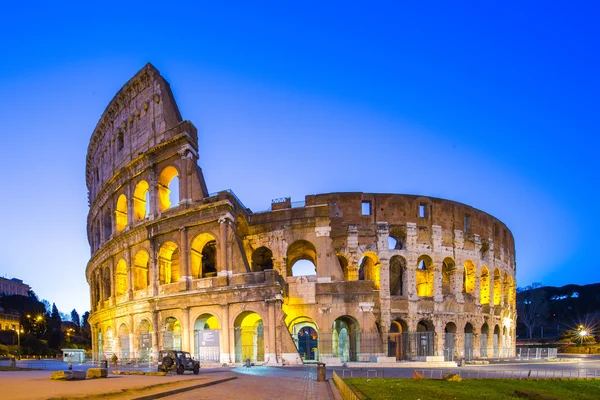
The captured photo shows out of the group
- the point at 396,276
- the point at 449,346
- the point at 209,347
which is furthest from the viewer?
the point at 396,276

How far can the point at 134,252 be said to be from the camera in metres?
30.5

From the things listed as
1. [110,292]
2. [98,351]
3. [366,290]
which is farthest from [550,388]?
[98,351]

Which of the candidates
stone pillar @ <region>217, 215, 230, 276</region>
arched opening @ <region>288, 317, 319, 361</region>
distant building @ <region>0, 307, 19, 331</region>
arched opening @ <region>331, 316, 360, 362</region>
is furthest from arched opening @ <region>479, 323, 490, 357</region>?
distant building @ <region>0, 307, 19, 331</region>

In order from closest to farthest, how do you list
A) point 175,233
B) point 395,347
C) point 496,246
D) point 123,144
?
point 175,233 → point 395,347 → point 123,144 → point 496,246

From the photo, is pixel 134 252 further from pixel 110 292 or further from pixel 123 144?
pixel 123 144

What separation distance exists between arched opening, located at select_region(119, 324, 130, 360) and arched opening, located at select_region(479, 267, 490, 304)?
25.4 metres

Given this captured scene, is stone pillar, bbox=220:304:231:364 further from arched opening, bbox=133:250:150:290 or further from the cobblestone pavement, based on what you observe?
the cobblestone pavement

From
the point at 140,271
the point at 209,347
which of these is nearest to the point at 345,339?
the point at 209,347

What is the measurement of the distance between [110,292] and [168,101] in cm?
1422

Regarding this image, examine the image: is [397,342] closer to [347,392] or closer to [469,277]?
[469,277]

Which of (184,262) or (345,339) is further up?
(184,262)

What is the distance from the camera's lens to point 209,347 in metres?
25.9

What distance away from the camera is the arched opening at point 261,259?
32750mm

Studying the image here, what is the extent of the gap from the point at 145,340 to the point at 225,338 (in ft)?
19.5
